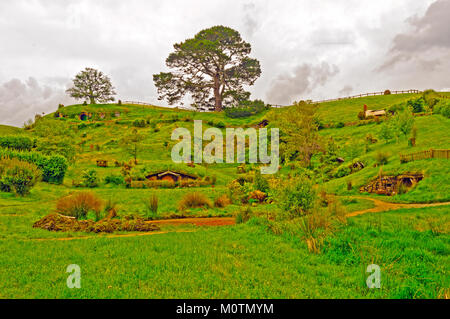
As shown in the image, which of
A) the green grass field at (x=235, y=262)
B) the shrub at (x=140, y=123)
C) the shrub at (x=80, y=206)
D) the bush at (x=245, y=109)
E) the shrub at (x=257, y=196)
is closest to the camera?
the green grass field at (x=235, y=262)

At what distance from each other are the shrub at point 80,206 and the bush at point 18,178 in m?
8.24

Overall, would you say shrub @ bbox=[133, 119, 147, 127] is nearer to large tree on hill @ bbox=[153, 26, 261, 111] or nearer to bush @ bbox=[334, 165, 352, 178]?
large tree on hill @ bbox=[153, 26, 261, 111]

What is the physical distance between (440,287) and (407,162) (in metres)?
25.3

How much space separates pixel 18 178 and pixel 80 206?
952 centimetres

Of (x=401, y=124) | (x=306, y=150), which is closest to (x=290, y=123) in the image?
(x=306, y=150)

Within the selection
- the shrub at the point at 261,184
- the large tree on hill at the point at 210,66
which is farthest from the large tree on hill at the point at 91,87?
the shrub at the point at 261,184

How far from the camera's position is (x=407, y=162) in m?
26.7

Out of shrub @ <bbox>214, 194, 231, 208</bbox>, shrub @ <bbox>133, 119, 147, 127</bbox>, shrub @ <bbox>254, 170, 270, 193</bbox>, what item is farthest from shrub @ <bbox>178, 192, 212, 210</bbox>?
shrub @ <bbox>133, 119, 147, 127</bbox>

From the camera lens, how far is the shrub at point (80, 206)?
54.2 feet

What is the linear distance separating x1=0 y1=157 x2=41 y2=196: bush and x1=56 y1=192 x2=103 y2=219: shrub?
8.24 meters

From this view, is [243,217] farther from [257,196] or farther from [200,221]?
[257,196]

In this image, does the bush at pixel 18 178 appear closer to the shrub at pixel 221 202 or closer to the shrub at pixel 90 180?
the shrub at pixel 90 180

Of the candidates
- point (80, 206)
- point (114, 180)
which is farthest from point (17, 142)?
point (80, 206)
